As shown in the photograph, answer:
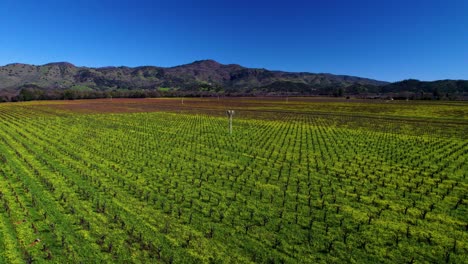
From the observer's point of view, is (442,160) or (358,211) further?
(442,160)

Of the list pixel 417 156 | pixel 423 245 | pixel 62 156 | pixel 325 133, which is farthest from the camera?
pixel 325 133

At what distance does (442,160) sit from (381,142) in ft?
26.6

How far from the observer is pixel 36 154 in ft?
77.8

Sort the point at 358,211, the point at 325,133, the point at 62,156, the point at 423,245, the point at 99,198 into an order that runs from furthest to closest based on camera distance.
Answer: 1. the point at 325,133
2. the point at 62,156
3. the point at 99,198
4. the point at 358,211
5. the point at 423,245

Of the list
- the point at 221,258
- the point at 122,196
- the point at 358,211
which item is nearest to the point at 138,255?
the point at 221,258

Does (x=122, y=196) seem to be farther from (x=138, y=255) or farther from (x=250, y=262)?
(x=250, y=262)

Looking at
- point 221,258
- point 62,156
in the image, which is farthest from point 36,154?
point 221,258

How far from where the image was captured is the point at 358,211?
43.8 feet

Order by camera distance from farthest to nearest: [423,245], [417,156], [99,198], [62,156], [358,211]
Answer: [417,156]
[62,156]
[99,198]
[358,211]
[423,245]

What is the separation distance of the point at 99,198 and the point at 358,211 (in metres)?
12.0

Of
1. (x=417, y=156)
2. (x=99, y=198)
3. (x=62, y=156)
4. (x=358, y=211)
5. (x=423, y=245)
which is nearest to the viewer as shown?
(x=423, y=245)

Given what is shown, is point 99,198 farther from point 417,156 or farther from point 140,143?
point 417,156

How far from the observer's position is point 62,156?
23281 mm

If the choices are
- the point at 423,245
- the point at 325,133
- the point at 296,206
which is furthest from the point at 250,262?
the point at 325,133
